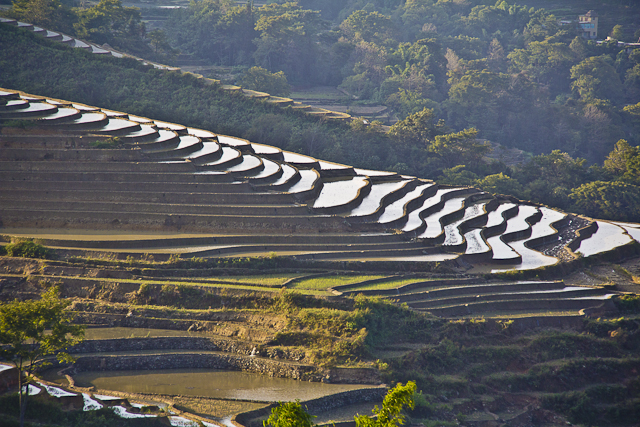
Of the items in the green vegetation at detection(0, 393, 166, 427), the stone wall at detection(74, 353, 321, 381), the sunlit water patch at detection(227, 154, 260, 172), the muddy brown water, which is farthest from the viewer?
the sunlit water patch at detection(227, 154, 260, 172)

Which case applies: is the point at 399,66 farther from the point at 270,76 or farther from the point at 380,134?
the point at 380,134

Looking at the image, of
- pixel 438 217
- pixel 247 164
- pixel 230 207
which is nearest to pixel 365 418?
pixel 230 207

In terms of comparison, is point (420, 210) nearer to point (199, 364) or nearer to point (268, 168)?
point (268, 168)

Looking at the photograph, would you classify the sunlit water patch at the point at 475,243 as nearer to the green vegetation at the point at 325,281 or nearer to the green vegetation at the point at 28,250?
the green vegetation at the point at 325,281

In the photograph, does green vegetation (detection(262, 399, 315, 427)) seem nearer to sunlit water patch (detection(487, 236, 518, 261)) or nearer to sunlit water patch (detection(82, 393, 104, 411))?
sunlit water patch (detection(82, 393, 104, 411))

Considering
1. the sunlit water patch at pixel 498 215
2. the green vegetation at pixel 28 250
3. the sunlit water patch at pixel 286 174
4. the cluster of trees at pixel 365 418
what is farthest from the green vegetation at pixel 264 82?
the cluster of trees at pixel 365 418

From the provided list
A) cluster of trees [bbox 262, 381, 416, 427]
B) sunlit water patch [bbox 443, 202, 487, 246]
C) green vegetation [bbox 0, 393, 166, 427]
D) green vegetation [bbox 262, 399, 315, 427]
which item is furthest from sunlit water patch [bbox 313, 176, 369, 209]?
green vegetation [bbox 262, 399, 315, 427]

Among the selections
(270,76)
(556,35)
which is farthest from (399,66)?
(556,35)
